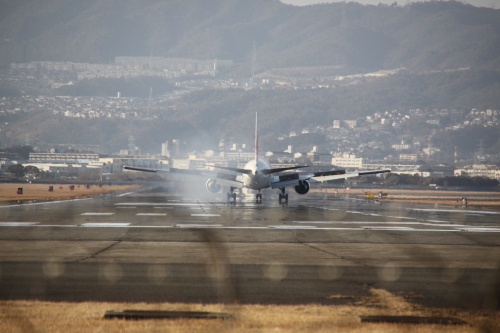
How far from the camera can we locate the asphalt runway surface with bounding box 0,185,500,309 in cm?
1306

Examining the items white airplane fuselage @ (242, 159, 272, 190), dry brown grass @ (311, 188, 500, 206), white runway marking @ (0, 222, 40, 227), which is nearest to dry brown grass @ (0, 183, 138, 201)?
white airplane fuselage @ (242, 159, 272, 190)

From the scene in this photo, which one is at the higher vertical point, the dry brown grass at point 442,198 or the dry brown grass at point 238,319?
the dry brown grass at point 442,198

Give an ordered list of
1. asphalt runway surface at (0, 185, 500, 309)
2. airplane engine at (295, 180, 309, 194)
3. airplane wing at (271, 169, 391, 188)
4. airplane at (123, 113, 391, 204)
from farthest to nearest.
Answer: airplane engine at (295, 180, 309, 194) < airplane wing at (271, 169, 391, 188) < airplane at (123, 113, 391, 204) < asphalt runway surface at (0, 185, 500, 309)

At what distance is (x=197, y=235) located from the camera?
83.7ft

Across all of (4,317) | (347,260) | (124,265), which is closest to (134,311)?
(4,317)

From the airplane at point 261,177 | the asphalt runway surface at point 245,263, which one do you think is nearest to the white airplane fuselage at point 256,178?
the airplane at point 261,177

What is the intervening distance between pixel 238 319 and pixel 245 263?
6.67m

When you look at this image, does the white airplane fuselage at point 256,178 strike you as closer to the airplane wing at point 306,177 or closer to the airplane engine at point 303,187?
the airplane wing at point 306,177

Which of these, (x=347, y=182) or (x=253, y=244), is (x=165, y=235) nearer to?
(x=253, y=244)

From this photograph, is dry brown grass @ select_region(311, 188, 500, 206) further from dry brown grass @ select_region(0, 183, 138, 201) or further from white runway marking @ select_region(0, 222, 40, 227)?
white runway marking @ select_region(0, 222, 40, 227)

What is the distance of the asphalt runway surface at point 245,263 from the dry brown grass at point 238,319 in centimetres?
66

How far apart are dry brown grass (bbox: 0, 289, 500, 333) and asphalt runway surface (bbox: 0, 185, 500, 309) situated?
0.66m

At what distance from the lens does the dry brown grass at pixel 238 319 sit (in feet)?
33.6

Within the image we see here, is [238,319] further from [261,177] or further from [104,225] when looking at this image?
[261,177]
